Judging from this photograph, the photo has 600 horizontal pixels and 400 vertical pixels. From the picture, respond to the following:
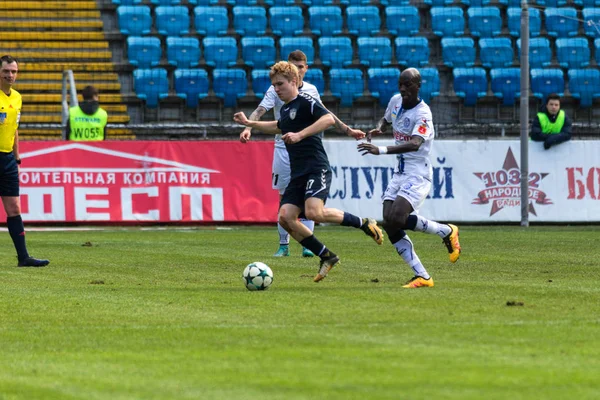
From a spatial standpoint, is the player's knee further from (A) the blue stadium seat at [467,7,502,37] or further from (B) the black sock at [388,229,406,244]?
(A) the blue stadium seat at [467,7,502,37]

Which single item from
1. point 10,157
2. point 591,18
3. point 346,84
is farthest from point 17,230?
point 591,18

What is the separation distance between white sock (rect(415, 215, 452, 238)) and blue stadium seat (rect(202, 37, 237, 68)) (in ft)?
53.3

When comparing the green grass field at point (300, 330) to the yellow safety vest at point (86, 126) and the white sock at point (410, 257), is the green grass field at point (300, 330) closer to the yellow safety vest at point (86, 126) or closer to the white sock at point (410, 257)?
the white sock at point (410, 257)

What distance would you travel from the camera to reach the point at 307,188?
10.9m

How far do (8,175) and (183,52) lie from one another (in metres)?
14.0

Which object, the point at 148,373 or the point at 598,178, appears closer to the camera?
the point at 148,373

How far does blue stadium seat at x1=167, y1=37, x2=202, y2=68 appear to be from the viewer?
87.7ft

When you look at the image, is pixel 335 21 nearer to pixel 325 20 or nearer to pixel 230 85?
pixel 325 20

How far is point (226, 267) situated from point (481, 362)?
22.6 feet

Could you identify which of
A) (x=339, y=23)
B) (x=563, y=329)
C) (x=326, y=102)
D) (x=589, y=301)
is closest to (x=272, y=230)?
(x=326, y=102)

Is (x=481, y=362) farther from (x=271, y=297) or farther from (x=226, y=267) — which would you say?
(x=226, y=267)

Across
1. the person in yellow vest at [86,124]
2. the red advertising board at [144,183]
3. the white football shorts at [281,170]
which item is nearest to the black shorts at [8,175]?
the white football shorts at [281,170]

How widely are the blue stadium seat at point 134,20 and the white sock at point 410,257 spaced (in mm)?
18046

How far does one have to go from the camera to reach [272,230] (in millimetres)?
20016
